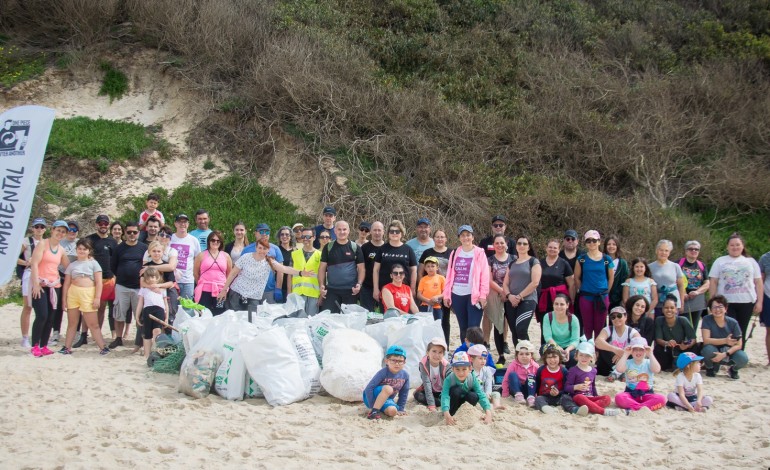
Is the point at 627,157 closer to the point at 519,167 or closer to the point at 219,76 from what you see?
the point at 519,167

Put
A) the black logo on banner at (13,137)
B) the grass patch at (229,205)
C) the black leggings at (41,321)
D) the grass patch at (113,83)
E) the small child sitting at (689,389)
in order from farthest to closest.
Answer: the grass patch at (113,83)
the grass patch at (229,205)
the black leggings at (41,321)
the black logo on banner at (13,137)
the small child sitting at (689,389)

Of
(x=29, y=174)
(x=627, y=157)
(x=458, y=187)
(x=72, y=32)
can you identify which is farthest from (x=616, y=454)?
(x=72, y=32)

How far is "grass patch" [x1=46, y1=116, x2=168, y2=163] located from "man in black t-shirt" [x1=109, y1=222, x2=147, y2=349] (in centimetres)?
725

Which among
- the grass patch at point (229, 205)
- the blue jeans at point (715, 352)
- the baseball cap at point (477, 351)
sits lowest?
the baseball cap at point (477, 351)

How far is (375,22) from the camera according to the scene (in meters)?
19.0

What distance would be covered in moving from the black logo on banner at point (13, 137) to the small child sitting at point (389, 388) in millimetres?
3929

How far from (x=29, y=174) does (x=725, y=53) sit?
19.1 meters

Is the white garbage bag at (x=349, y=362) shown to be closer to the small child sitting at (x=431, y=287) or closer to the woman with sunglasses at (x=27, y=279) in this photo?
the small child sitting at (x=431, y=287)

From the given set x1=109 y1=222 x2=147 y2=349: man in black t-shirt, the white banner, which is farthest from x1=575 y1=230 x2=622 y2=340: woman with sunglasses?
the white banner

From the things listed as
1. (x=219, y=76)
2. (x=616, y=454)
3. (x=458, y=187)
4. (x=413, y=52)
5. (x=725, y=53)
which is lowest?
(x=616, y=454)

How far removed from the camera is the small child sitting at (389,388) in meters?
5.76

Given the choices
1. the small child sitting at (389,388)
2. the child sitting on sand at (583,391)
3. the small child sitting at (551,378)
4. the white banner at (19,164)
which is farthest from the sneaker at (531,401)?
the white banner at (19,164)

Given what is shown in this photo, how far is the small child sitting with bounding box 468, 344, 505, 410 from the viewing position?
6.09 m

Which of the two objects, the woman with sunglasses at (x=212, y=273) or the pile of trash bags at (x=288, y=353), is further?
the woman with sunglasses at (x=212, y=273)
